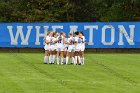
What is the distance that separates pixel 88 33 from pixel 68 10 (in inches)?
451

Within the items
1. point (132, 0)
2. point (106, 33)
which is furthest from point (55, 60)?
point (132, 0)

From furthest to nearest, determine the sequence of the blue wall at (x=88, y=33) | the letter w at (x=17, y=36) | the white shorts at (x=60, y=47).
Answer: the letter w at (x=17, y=36) → the blue wall at (x=88, y=33) → the white shorts at (x=60, y=47)

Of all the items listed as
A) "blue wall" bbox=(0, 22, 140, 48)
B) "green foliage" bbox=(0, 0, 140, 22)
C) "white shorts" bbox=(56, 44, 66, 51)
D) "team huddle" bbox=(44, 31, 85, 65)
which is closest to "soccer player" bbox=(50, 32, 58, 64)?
"team huddle" bbox=(44, 31, 85, 65)

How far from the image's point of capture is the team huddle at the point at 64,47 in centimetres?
3416

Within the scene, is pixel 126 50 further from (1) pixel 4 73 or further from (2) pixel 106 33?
(1) pixel 4 73

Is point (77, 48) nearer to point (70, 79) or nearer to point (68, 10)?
point (70, 79)

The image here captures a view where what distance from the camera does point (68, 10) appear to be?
61062 millimetres

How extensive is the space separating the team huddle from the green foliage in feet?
81.1

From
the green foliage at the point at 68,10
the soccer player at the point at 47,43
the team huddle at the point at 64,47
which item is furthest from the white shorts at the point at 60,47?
the green foliage at the point at 68,10

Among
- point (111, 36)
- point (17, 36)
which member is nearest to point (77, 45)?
point (111, 36)

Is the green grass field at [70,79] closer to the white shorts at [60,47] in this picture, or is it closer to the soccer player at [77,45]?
the soccer player at [77,45]

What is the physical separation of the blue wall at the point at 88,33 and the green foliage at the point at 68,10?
8976 mm

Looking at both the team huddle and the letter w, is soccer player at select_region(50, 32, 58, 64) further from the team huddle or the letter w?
the letter w

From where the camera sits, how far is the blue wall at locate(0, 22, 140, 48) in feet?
162
